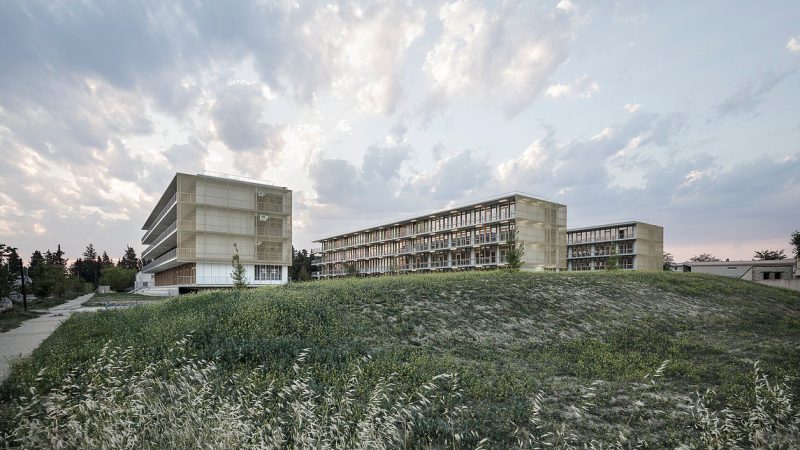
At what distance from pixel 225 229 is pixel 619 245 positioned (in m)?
63.0

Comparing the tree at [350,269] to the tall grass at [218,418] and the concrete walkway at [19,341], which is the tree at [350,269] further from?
the tall grass at [218,418]

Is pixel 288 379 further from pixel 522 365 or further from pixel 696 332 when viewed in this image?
pixel 696 332

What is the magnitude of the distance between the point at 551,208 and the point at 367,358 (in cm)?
5667

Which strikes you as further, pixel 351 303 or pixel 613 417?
pixel 351 303

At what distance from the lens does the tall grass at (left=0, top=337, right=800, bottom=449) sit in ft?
17.2

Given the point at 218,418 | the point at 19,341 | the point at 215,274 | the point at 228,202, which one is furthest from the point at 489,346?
the point at 228,202

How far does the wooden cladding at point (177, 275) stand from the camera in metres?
44.8

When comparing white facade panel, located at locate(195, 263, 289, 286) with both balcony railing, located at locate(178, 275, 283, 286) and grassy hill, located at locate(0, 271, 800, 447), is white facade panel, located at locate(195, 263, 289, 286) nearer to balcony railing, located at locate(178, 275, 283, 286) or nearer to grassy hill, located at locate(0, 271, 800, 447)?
balcony railing, located at locate(178, 275, 283, 286)

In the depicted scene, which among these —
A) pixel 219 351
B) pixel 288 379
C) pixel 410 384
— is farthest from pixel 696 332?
pixel 219 351

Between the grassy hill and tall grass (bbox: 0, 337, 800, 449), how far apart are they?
0.11 meters

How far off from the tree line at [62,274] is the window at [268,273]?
66.3 feet

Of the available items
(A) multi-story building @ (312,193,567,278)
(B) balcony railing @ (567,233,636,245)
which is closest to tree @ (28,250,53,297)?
(A) multi-story building @ (312,193,567,278)

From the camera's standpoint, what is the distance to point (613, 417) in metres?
7.16

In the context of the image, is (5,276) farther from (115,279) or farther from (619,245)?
(619,245)
